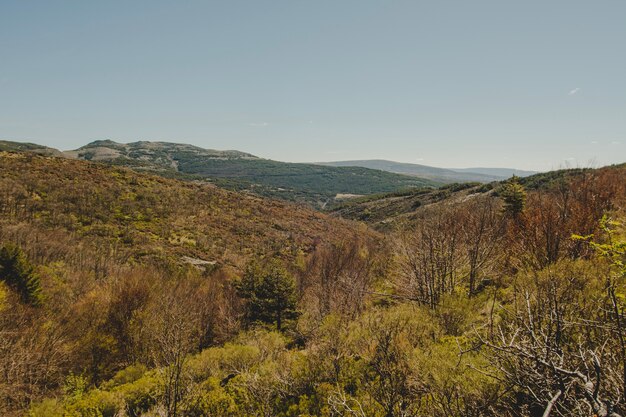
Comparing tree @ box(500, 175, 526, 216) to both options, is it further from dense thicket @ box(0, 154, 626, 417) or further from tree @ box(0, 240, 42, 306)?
tree @ box(0, 240, 42, 306)

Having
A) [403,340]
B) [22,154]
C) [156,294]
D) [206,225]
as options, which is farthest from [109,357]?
[22,154]

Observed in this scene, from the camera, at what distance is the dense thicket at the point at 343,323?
667cm

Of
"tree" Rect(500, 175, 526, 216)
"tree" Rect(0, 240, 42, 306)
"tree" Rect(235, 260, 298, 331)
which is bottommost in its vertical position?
"tree" Rect(235, 260, 298, 331)

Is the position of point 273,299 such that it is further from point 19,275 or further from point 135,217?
point 135,217

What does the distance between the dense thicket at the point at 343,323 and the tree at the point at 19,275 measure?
61 cm

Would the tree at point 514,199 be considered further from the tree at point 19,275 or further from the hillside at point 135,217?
the tree at point 19,275

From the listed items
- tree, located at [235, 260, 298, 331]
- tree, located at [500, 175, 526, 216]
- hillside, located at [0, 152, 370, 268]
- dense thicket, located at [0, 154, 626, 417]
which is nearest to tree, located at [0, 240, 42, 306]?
dense thicket, located at [0, 154, 626, 417]

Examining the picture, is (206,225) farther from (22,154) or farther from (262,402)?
(262,402)

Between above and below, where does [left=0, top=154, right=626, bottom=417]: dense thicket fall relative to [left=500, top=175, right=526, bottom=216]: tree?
below

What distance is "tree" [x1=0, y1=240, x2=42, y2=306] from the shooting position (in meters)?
23.7

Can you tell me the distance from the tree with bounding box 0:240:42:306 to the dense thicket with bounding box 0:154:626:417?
0.61 metres

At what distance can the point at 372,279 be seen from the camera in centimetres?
3362

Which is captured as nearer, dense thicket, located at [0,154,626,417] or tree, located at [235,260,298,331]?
dense thicket, located at [0,154,626,417]

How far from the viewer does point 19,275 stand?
78.3 feet
